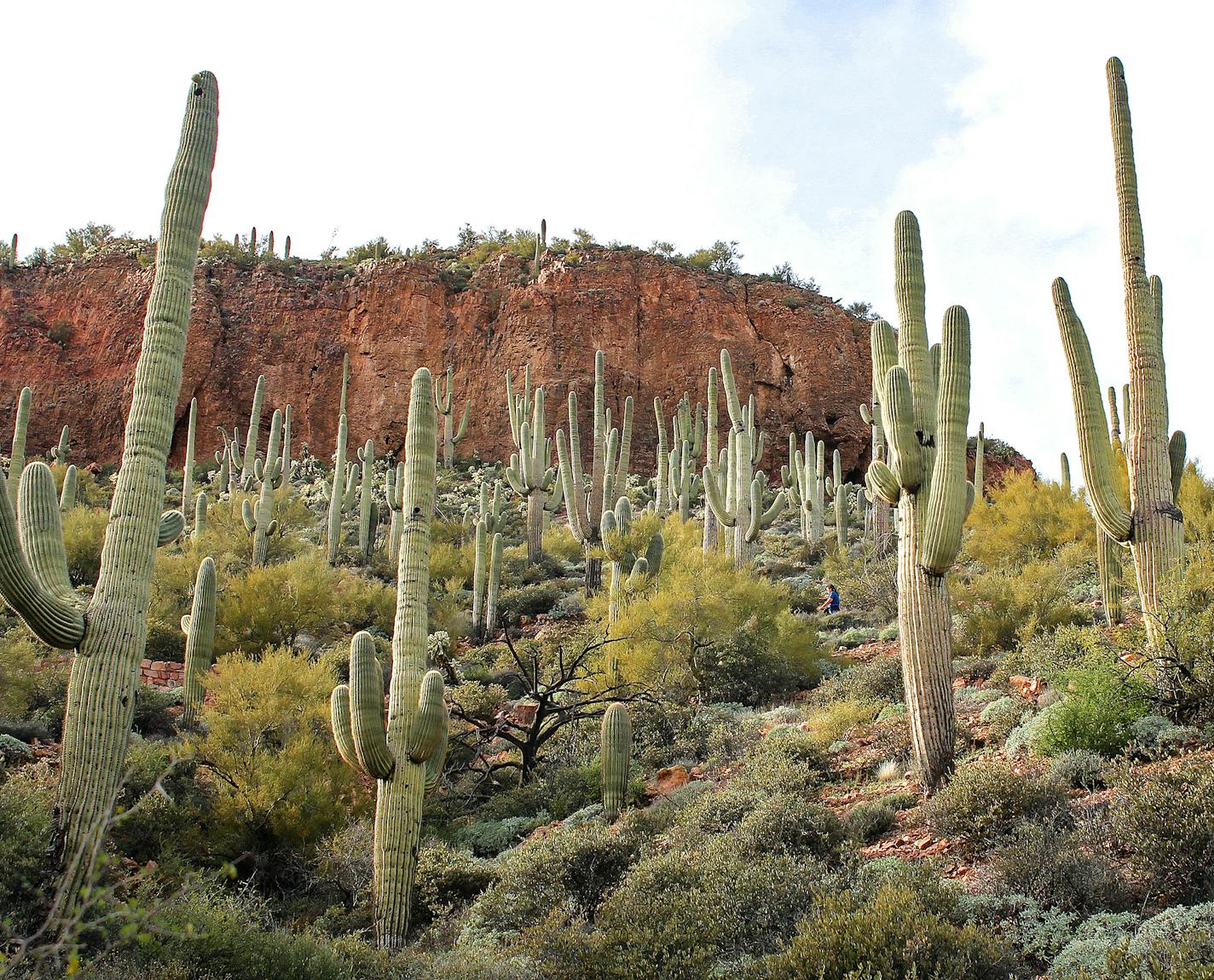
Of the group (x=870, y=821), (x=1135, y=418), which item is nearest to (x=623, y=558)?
(x=1135, y=418)

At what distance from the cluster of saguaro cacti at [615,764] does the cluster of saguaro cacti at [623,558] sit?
202 inches

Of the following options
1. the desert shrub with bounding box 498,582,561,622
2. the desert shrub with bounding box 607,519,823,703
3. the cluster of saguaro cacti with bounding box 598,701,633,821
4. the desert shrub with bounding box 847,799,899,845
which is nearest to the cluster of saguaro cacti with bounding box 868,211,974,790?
the desert shrub with bounding box 847,799,899,845

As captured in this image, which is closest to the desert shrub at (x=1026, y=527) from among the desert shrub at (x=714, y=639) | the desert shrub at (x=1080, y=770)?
the desert shrub at (x=714, y=639)

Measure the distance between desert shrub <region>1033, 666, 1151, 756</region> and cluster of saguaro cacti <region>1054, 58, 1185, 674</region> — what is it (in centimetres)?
47

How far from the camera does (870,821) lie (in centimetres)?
897

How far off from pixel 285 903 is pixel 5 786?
2.81m

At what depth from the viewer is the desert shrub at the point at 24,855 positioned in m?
7.27

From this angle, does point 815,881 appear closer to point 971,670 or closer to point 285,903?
point 285,903

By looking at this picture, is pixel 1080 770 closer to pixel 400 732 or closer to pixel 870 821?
pixel 870 821

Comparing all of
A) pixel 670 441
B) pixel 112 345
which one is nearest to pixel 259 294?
pixel 112 345

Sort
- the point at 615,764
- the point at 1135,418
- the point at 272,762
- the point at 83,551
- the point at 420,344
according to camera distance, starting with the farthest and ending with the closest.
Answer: the point at 420,344, the point at 83,551, the point at 272,762, the point at 615,764, the point at 1135,418

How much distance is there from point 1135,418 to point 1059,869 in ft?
18.4

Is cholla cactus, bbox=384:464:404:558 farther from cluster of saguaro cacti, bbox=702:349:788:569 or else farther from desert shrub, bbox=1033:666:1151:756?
desert shrub, bbox=1033:666:1151:756

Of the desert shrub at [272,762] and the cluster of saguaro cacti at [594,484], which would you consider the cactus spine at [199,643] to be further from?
the cluster of saguaro cacti at [594,484]
